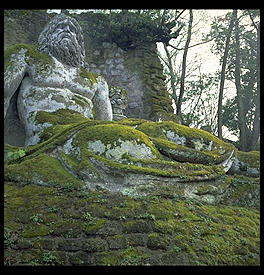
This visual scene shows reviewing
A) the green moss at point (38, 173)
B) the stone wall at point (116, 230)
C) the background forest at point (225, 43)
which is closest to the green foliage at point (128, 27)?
the background forest at point (225, 43)

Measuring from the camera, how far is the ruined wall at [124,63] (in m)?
8.12

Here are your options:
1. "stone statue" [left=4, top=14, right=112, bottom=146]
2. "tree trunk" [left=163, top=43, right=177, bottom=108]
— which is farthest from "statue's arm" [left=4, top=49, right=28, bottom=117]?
"tree trunk" [left=163, top=43, right=177, bottom=108]

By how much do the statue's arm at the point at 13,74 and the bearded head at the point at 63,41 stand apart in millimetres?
482

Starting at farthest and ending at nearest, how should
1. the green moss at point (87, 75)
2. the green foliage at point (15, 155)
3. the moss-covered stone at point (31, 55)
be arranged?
the green moss at point (87, 75) < the moss-covered stone at point (31, 55) < the green foliage at point (15, 155)

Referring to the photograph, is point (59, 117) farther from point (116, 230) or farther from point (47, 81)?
point (116, 230)

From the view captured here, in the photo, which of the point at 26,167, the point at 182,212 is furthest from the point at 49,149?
the point at 182,212

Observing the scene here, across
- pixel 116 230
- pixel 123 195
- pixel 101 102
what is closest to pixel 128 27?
pixel 101 102

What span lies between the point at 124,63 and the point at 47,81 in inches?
190

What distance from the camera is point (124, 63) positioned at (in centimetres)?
905

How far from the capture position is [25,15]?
8.20 meters

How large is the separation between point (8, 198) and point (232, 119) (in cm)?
966

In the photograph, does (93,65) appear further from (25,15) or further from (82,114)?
(82,114)

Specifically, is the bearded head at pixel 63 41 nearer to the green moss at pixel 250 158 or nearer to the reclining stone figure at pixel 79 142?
the reclining stone figure at pixel 79 142

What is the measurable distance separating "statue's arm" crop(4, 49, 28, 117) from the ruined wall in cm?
383
